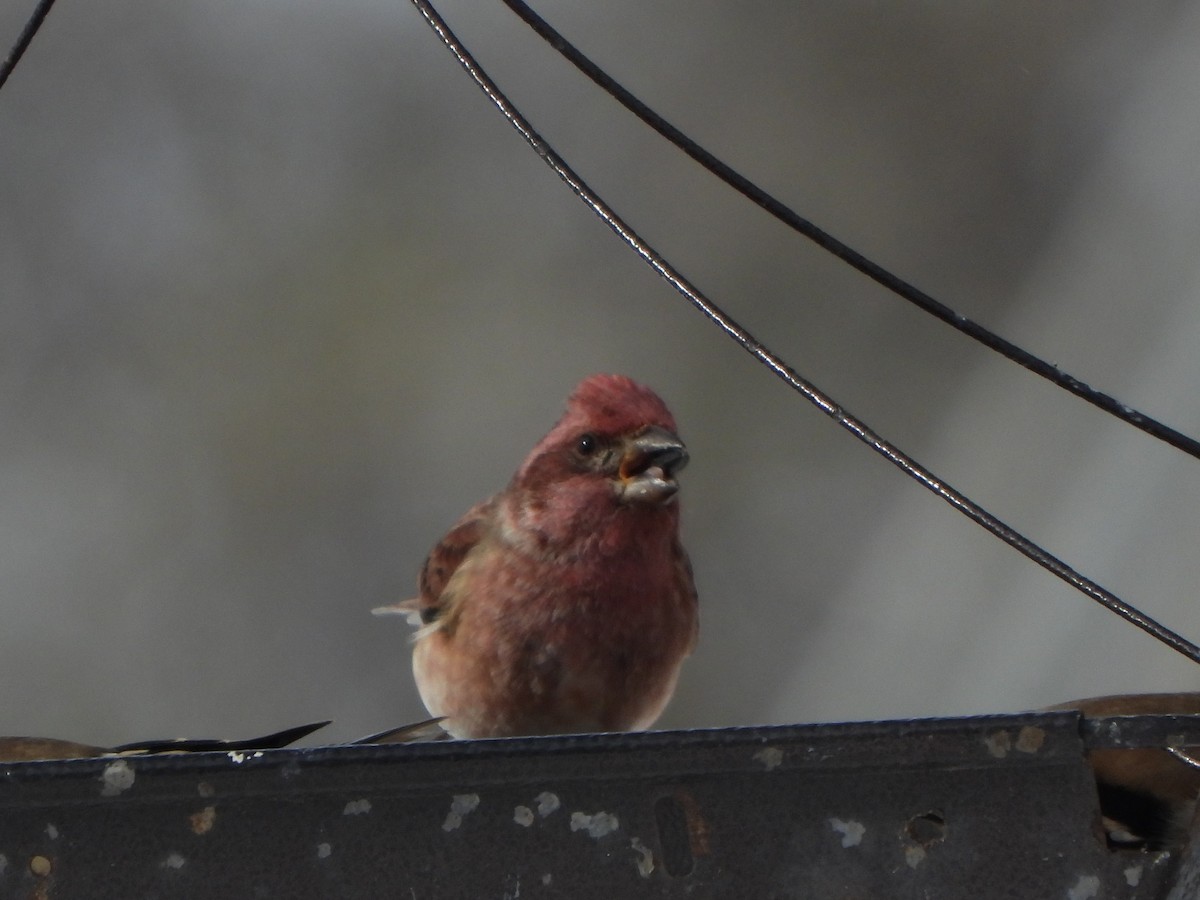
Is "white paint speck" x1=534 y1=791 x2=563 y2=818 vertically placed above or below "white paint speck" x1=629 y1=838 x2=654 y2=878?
above

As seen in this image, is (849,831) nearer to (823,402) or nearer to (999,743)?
(999,743)

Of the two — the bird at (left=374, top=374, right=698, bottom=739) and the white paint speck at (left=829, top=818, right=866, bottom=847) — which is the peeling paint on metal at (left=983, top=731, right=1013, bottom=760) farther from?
the bird at (left=374, top=374, right=698, bottom=739)

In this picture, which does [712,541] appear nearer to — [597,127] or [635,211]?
[635,211]

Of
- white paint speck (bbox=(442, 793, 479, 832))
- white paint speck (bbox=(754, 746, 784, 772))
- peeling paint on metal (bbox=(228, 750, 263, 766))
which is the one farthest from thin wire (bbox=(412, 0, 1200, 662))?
peeling paint on metal (bbox=(228, 750, 263, 766))

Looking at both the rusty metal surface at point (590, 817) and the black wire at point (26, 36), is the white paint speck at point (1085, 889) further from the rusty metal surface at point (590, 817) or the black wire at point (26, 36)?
the black wire at point (26, 36)

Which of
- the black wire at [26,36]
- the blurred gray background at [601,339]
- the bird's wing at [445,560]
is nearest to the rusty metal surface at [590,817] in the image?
the black wire at [26,36]
